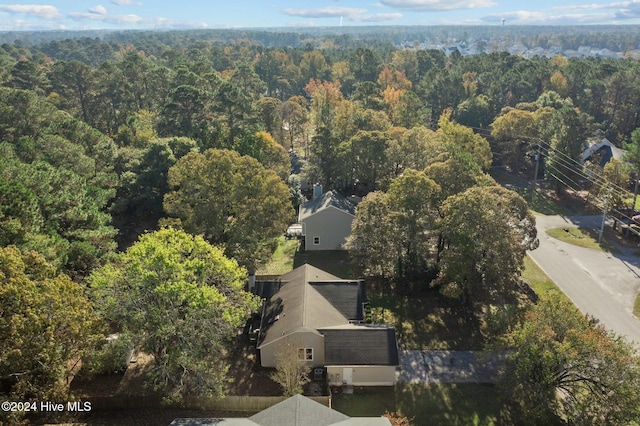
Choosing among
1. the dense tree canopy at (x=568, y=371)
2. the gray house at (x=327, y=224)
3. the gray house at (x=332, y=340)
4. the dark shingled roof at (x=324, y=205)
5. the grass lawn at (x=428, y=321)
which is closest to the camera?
the dense tree canopy at (x=568, y=371)

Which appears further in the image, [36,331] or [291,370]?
[291,370]

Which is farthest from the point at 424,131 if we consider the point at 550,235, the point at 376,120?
the point at 550,235

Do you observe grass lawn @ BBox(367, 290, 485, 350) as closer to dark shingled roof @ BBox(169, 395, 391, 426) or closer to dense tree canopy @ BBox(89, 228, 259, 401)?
dark shingled roof @ BBox(169, 395, 391, 426)

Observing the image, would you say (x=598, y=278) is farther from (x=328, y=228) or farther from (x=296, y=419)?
(x=296, y=419)

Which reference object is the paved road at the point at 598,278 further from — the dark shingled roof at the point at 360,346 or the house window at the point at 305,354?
the house window at the point at 305,354

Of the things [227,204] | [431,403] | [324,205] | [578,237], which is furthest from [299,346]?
[578,237]

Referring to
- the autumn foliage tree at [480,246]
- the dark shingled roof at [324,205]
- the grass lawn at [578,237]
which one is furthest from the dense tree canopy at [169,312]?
the grass lawn at [578,237]
